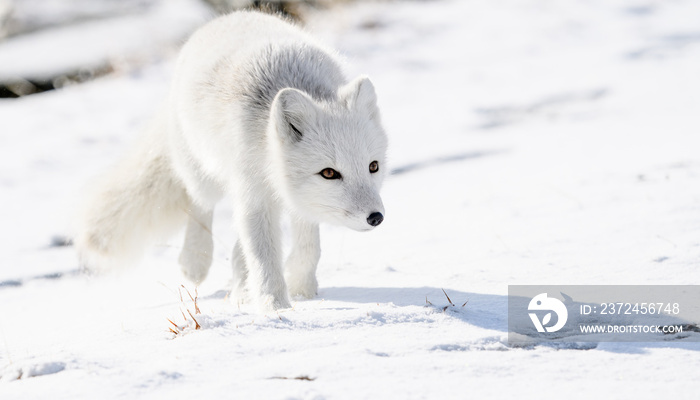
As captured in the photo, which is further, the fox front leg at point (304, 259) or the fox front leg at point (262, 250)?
the fox front leg at point (304, 259)

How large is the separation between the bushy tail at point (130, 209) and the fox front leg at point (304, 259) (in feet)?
3.46

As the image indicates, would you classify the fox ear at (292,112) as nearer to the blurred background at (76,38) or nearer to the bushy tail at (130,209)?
the bushy tail at (130,209)

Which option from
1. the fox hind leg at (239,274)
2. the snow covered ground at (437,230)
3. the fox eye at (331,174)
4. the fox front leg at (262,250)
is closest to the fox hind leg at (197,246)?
the snow covered ground at (437,230)

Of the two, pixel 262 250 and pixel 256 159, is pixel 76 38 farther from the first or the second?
pixel 262 250

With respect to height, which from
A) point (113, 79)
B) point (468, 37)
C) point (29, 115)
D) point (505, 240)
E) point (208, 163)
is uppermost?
point (468, 37)

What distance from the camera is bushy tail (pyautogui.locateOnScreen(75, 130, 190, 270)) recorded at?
4.27 meters

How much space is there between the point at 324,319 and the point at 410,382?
646 mm

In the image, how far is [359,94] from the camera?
323cm

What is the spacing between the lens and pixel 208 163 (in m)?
3.60

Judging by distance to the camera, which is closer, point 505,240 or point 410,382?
point 410,382

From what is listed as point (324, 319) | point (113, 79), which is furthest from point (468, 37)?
point (324, 319)

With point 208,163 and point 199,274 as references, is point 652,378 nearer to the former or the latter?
point 208,163

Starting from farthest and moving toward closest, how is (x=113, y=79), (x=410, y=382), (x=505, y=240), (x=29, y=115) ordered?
(x=113, y=79) < (x=29, y=115) < (x=505, y=240) < (x=410, y=382)

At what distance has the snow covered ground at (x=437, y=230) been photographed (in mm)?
2117
